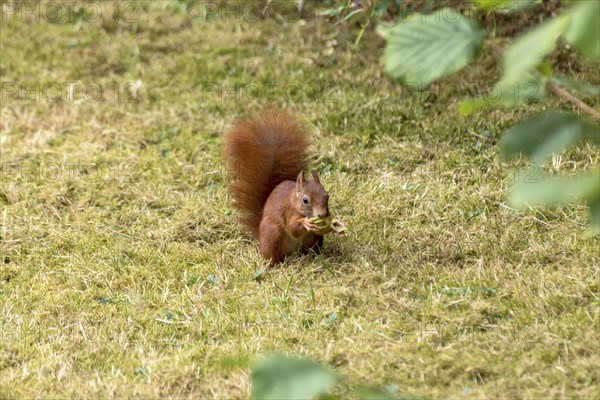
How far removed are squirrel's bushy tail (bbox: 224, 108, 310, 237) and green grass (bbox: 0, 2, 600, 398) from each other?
0.62 feet

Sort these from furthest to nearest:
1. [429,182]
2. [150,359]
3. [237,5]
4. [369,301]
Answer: [237,5], [429,182], [369,301], [150,359]

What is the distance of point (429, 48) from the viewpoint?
50.9 inches

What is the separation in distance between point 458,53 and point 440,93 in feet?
10.8

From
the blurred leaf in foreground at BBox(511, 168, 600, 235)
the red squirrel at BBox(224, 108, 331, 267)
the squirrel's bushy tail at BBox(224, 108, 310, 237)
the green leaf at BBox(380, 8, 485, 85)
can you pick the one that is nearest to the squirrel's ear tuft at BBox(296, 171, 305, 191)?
the red squirrel at BBox(224, 108, 331, 267)

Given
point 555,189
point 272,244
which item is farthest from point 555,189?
point 272,244

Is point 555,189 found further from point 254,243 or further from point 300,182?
point 254,243

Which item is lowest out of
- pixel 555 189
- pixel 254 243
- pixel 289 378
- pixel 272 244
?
pixel 254 243

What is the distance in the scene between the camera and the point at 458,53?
50.8 inches

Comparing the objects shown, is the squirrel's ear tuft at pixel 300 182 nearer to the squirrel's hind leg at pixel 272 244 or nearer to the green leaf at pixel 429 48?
the squirrel's hind leg at pixel 272 244

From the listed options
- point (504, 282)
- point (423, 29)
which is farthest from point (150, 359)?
point (423, 29)

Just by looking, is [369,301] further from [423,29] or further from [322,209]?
[423,29]

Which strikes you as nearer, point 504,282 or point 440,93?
point 504,282

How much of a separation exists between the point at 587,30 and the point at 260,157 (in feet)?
7.82

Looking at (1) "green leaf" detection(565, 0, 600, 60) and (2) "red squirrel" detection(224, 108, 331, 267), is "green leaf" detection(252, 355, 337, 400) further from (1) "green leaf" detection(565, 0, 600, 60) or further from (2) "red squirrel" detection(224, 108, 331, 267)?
(2) "red squirrel" detection(224, 108, 331, 267)
